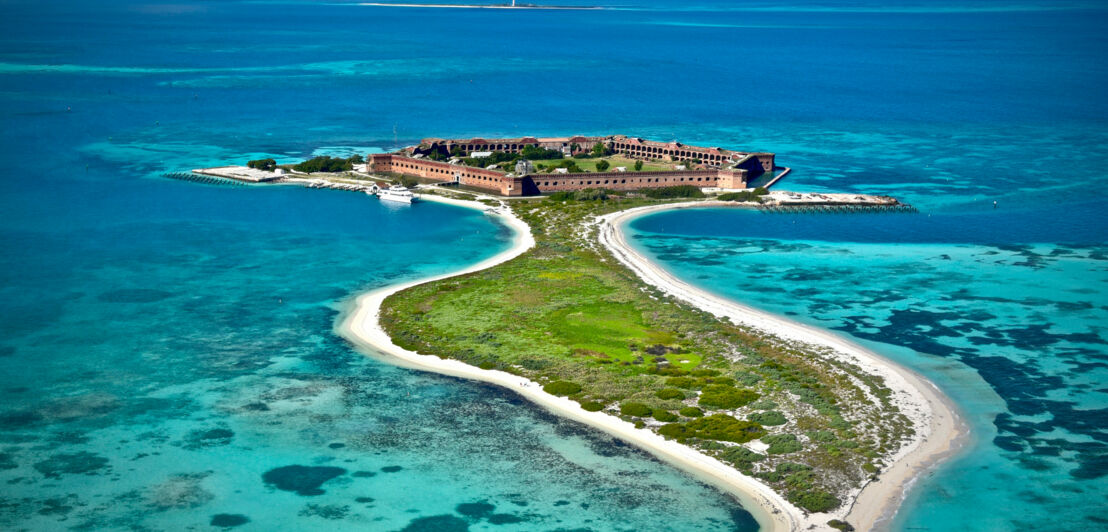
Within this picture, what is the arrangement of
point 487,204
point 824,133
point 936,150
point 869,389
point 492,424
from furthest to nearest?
point 824,133 < point 936,150 < point 487,204 < point 869,389 < point 492,424

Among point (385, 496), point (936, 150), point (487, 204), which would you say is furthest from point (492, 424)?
point (936, 150)

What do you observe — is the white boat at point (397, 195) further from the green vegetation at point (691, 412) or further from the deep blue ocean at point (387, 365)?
the green vegetation at point (691, 412)

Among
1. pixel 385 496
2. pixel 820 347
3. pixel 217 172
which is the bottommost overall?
pixel 385 496

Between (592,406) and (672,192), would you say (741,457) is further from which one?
(672,192)

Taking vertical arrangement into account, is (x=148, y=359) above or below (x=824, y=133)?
below

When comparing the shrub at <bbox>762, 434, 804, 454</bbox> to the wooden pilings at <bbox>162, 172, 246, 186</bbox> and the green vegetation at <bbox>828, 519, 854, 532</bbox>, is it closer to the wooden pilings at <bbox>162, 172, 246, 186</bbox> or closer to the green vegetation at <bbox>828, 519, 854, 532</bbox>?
the green vegetation at <bbox>828, 519, 854, 532</bbox>

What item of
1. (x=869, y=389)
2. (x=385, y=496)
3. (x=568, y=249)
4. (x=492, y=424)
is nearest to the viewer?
(x=385, y=496)

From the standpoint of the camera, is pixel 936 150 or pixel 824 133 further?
pixel 824 133

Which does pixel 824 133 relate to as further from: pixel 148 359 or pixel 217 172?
pixel 148 359
